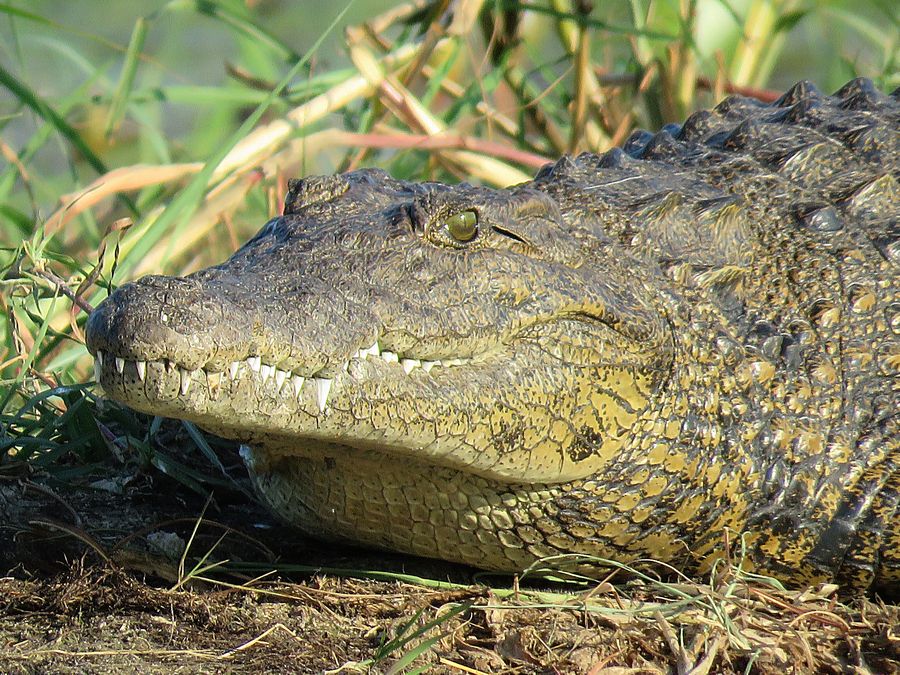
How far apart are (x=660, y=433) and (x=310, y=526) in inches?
34.7

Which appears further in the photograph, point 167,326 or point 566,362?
point 566,362

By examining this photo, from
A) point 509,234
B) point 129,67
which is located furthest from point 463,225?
point 129,67

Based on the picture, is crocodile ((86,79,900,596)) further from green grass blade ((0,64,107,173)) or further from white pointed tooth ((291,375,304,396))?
green grass blade ((0,64,107,173))

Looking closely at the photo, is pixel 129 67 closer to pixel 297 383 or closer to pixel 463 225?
pixel 463 225

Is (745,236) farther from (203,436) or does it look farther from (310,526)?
(203,436)

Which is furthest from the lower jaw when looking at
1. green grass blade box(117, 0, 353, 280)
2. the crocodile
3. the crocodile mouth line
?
green grass blade box(117, 0, 353, 280)

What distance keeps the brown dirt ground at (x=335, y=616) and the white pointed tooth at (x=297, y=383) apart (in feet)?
1.81

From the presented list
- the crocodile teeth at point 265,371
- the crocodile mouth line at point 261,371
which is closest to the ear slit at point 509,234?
the crocodile mouth line at point 261,371

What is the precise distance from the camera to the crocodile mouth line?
2249 millimetres

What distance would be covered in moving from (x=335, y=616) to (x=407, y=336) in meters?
0.67

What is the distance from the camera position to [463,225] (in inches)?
109

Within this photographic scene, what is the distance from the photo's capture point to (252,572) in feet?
9.77

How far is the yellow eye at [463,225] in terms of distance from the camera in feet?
9.00

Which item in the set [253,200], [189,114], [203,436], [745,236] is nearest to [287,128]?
[253,200]
